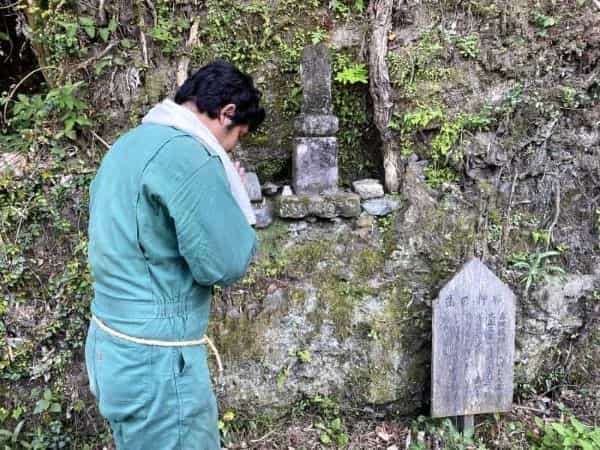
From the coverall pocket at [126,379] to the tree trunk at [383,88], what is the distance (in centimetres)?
236

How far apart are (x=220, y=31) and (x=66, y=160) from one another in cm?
139

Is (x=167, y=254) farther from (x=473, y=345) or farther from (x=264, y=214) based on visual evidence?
(x=473, y=345)

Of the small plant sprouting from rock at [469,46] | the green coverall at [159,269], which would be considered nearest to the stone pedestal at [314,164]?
the small plant sprouting from rock at [469,46]

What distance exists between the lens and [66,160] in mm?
3430

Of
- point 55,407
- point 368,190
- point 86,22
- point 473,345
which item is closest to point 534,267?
point 473,345

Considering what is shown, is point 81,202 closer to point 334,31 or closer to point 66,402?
point 66,402

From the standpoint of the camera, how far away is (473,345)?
128 inches

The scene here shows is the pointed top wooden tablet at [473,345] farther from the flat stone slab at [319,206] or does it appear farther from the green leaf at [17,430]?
the green leaf at [17,430]

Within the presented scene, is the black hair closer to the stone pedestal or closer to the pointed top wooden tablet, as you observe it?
the stone pedestal

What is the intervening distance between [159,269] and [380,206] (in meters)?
2.12

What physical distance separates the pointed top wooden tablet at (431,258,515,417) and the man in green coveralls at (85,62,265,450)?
1697mm

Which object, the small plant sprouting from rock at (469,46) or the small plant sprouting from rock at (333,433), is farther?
the small plant sprouting from rock at (469,46)

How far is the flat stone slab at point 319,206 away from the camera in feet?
11.4

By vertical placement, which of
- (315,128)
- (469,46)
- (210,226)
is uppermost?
(469,46)
